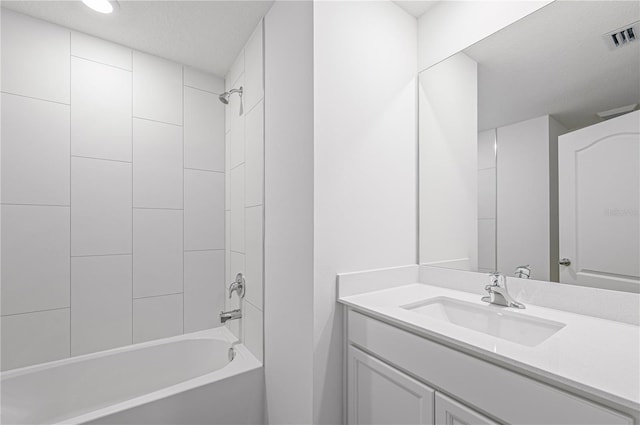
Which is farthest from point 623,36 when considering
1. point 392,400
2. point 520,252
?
point 392,400

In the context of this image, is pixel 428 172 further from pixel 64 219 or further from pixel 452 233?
pixel 64 219

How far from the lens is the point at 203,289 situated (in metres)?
2.14

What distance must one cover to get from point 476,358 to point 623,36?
3.72 ft

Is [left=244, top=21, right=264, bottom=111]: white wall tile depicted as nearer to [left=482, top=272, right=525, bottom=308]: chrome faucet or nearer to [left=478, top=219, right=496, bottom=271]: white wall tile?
[left=478, top=219, right=496, bottom=271]: white wall tile

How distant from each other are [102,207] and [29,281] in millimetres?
526

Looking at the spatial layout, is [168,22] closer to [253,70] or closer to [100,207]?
[253,70]

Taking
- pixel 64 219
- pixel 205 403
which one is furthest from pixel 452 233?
pixel 64 219

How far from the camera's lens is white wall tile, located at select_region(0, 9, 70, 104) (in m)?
1.55

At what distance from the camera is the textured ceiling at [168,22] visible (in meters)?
1.52

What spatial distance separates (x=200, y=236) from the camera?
7.04 feet

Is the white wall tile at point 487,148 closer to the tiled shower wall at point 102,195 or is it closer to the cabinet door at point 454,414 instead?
the cabinet door at point 454,414

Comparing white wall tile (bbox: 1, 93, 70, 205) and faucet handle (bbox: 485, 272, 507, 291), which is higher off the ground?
white wall tile (bbox: 1, 93, 70, 205)

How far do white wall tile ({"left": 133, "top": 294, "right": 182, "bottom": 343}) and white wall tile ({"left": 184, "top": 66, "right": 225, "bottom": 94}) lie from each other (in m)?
1.55

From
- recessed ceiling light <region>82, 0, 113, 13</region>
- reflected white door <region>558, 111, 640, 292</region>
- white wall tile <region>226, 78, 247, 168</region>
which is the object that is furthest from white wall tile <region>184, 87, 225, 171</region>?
reflected white door <region>558, 111, 640, 292</region>
